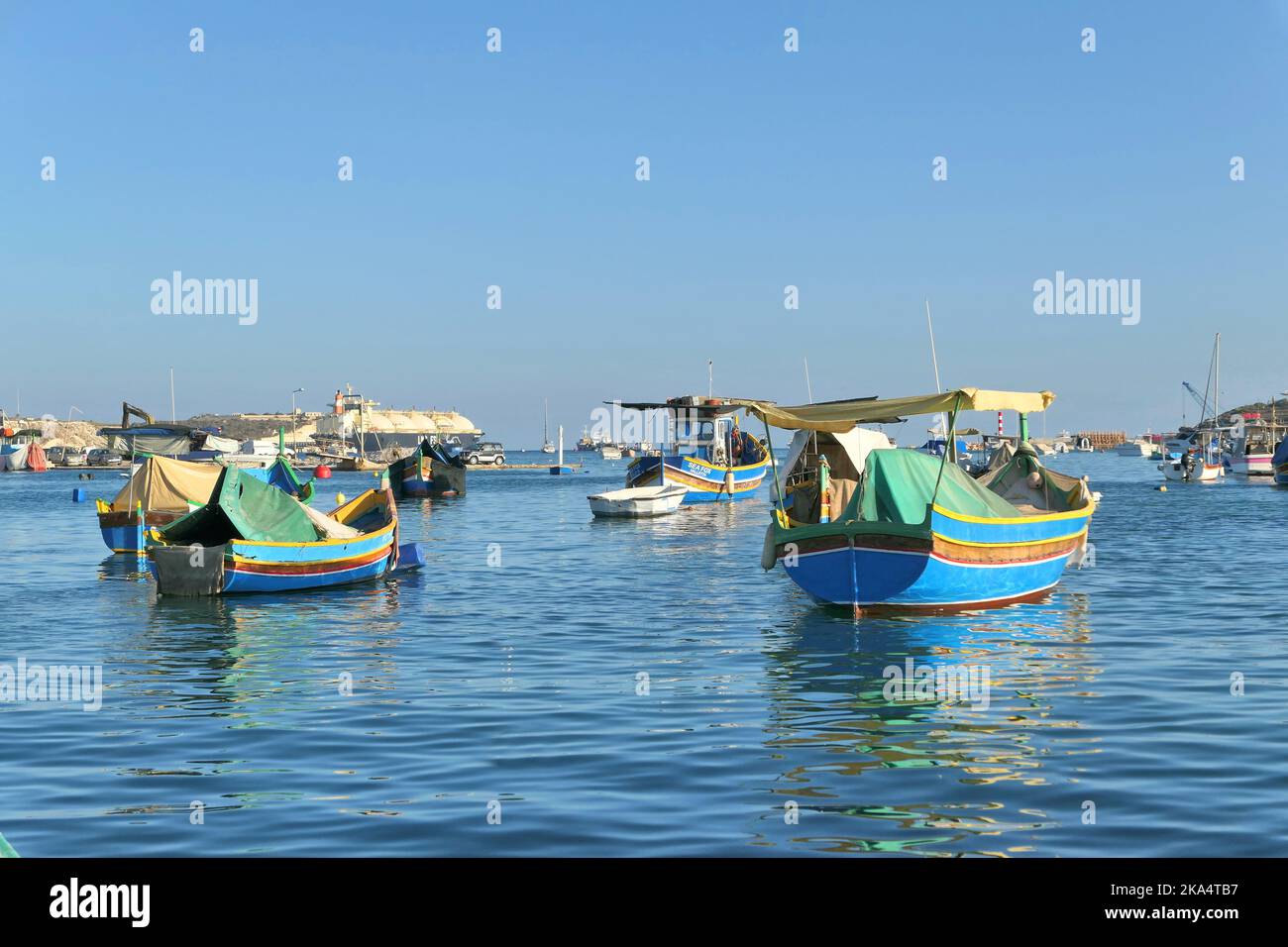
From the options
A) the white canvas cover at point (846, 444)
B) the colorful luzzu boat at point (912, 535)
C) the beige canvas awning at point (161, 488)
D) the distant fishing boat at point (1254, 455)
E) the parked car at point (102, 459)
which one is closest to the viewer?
the colorful luzzu boat at point (912, 535)

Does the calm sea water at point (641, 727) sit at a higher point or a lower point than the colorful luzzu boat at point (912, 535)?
lower

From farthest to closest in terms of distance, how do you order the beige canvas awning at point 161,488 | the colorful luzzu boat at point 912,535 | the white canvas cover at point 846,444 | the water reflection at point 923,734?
1. the beige canvas awning at point 161,488
2. the white canvas cover at point 846,444
3. the colorful luzzu boat at point 912,535
4. the water reflection at point 923,734

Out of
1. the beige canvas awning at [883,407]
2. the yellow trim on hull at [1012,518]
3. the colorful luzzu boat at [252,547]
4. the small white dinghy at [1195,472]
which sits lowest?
the small white dinghy at [1195,472]

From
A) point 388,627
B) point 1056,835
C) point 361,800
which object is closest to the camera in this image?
point 1056,835

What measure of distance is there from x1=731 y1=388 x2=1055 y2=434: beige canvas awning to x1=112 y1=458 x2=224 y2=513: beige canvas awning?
2391 cm

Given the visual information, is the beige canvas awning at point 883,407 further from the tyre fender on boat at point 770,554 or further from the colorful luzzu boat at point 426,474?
the colorful luzzu boat at point 426,474

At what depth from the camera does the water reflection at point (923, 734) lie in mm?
10805

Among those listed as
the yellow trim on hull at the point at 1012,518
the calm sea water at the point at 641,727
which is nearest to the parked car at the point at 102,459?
the calm sea water at the point at 641,727

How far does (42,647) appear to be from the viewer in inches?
939

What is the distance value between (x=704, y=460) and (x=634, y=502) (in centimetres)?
1560

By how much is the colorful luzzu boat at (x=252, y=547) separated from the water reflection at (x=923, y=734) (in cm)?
1336

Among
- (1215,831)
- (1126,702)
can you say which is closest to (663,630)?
(1126,702)
